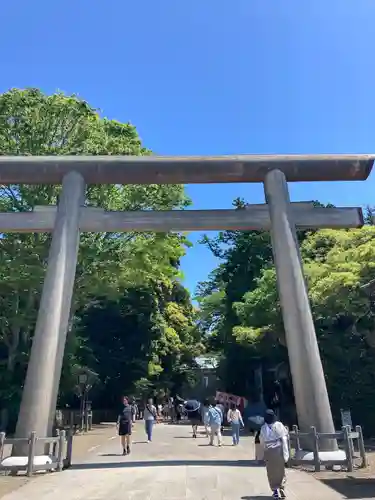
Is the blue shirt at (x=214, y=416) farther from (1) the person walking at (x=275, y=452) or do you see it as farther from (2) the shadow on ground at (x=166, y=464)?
(1) the person walking at (x=275, y=452)

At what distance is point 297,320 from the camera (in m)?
12.0

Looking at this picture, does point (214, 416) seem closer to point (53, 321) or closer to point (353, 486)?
point (53, 321)

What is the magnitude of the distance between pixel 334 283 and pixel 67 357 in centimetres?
1356

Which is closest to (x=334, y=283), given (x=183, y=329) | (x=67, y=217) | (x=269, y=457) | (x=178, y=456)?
(x=178, y=456)

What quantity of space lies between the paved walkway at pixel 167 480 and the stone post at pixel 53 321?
147 centimetres

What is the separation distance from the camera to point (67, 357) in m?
24.2

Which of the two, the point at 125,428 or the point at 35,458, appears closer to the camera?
the point at 35,458

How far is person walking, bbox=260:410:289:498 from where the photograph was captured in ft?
24.9

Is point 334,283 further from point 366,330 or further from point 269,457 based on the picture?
point 269,457

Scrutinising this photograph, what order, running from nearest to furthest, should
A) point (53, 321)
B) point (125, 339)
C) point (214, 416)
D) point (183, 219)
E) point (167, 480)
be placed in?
1. point (167, 480)
2. point (53, 321)
3. point (183, 219)
4. point (214, 416)
5. point (125, 339)

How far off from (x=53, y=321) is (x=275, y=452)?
20.8ft

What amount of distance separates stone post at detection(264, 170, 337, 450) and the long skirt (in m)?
3.68

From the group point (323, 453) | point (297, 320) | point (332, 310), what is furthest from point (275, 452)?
point (332, 310)

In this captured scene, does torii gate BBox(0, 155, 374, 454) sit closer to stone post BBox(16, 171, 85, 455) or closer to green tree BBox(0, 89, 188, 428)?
stone post BBox(16, 171, 85, 455)
